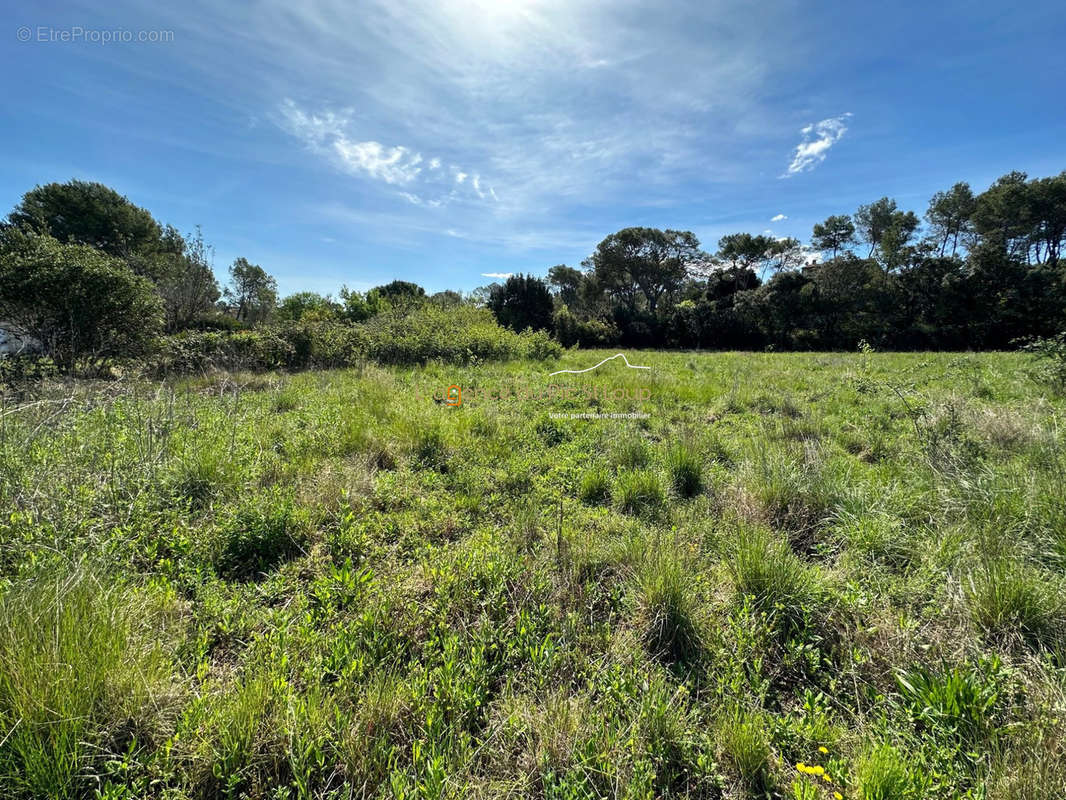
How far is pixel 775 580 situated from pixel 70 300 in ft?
41.5

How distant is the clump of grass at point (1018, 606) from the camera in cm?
181

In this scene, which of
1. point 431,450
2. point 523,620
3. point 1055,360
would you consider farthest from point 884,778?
point 1055,360

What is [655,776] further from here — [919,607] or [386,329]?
[386,329]

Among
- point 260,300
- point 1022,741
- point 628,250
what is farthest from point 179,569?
point 260,300

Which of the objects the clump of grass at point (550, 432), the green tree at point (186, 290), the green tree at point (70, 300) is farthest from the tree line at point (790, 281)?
the clump of grass at point (550, 432)

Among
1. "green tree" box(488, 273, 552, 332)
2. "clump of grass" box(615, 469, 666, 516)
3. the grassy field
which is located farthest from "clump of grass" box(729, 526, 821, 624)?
"green tree" box(488, 273, 552, 332)

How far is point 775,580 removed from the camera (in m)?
2.13

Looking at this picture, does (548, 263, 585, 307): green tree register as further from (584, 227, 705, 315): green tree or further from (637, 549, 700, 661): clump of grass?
(637, 549, 700, 661): clump of grass

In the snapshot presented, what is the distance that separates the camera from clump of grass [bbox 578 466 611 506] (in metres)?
3.52

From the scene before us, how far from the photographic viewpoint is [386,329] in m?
12.7

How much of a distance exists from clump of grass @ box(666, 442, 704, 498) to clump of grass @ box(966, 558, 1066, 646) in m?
1.80

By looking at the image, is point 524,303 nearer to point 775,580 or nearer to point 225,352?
point 225,352

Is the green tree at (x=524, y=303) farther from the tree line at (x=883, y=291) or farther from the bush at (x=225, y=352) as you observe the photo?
the bush at (x=225, y=352)

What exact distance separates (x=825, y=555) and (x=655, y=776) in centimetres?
202
